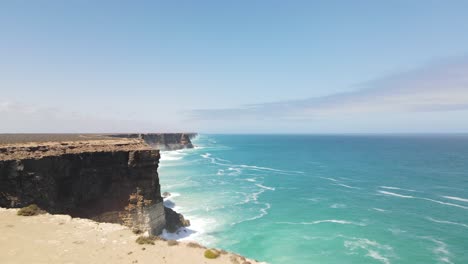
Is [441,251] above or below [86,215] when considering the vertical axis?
below

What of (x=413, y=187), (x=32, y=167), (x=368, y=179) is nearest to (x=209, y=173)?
(x=368, y=179)

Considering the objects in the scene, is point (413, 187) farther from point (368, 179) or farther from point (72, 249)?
point (72, 249)

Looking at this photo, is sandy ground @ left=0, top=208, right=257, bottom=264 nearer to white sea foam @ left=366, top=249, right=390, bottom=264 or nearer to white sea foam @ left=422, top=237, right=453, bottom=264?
white sea foam @ left=366, top=249, right=390, bottom=264

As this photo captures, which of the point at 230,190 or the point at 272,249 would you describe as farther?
the point at 230,190

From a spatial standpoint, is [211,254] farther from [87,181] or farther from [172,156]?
[172,156]

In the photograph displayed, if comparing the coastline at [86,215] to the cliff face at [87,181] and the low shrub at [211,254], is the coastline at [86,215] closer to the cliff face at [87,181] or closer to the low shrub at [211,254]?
the cliff face at [87,181]

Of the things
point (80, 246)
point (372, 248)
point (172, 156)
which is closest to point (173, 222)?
point (80, 246)
